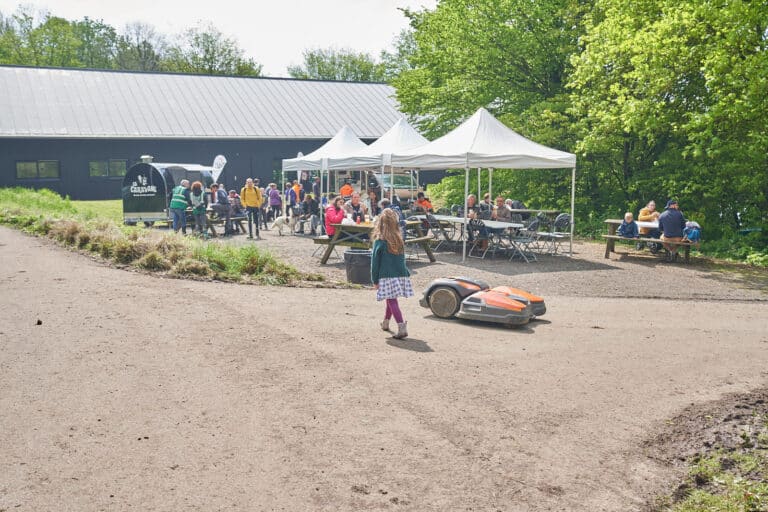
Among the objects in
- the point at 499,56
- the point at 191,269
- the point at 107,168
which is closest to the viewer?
the point at 191,269

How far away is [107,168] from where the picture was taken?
35.9 metres

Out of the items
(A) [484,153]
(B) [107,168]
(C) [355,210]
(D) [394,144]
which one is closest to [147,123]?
(B) [107,168]

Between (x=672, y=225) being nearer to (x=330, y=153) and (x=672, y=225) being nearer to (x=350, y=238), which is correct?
(x=350, y=238)

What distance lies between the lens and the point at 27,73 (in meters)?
38.7

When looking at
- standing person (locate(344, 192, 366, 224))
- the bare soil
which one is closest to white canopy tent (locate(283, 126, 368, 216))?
standing person (locate(344, 192, 366, 224))

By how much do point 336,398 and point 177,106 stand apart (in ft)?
116

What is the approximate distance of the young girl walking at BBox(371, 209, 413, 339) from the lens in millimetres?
8516

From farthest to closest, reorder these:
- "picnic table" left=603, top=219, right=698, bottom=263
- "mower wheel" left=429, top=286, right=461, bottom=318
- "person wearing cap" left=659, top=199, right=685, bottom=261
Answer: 1. "picnic table" left=603, top=219, right=698, bottom=263
2. "person wearing cap" left=659, top=199, right=685, bottom=261
3. "mower wheel" left=429, top=286, right=461, bottom=318

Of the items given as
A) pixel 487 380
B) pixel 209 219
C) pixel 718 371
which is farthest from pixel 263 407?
pixel 209 219

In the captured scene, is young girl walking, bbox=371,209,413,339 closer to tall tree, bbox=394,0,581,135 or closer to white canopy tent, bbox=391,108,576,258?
white canopy tent, bbox=391,108,576,258

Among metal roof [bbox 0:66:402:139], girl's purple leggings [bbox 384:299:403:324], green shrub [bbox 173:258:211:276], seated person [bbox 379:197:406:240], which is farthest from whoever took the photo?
metal roof [bbox 0:66:402:139]

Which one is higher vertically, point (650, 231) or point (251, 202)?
point (251, 202)

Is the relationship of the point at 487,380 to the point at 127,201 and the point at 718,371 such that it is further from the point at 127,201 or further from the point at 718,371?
the point at 127,201

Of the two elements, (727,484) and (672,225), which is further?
(672,225)
